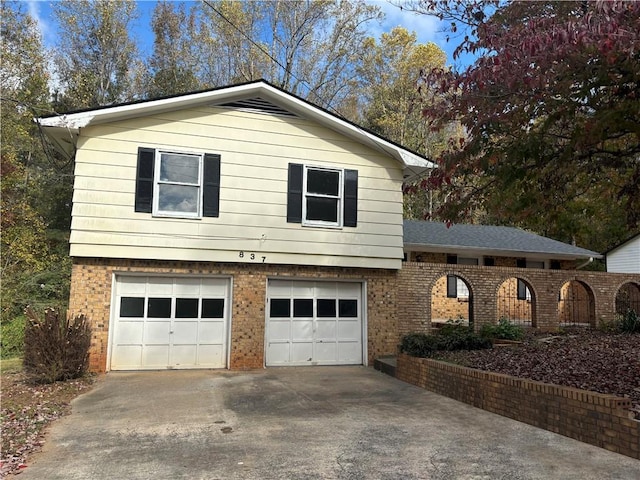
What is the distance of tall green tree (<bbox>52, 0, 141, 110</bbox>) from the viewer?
23.0 meters

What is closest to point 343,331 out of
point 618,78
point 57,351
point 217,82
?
point 57,351

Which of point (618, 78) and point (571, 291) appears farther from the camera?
point (571, 291)

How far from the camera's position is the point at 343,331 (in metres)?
12.1

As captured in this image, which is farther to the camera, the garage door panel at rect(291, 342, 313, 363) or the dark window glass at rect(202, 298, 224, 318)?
the garage door panel at rect(291, 342, 313, 363)

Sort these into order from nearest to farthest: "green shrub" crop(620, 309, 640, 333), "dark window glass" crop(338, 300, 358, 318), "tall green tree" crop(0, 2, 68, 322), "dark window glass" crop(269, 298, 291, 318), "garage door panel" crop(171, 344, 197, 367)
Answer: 1. "garage door panel" crop(171, 344, 197, 367)
2. "dark window glass" crop(269, 298, 291, 318)
3. "dark window glass" crop(338, 300, 358, 318)
4. "green shrub" crop(620, 309, 640, 333)
5. "tall green tree" crop(0, 2, 68, 322)

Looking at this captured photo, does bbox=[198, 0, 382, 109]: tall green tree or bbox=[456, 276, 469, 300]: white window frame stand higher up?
bbox=[198, 0, 382, 109]: tall green tree

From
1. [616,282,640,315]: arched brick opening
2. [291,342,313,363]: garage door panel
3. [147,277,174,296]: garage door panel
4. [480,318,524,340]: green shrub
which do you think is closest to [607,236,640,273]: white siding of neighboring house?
[616,282,640,315]: arched brick opening

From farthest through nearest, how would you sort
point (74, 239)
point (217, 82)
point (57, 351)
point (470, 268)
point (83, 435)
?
point (217, 82) < point (470, 268) < point (74, 239) < point (57, 351) < point (83, 435)

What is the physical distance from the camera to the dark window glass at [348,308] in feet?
A: 40.0

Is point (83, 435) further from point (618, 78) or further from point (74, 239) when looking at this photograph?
point (618, 78)

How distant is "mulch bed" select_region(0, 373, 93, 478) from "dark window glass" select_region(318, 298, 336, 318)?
17.1ft

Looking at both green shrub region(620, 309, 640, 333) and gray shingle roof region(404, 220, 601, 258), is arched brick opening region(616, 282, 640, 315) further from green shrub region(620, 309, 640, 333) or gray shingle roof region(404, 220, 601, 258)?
green shrub region(620, 309, 640, 333)

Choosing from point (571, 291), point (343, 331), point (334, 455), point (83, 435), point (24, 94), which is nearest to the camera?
point (334, 455)

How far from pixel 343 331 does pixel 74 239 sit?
6345mm
